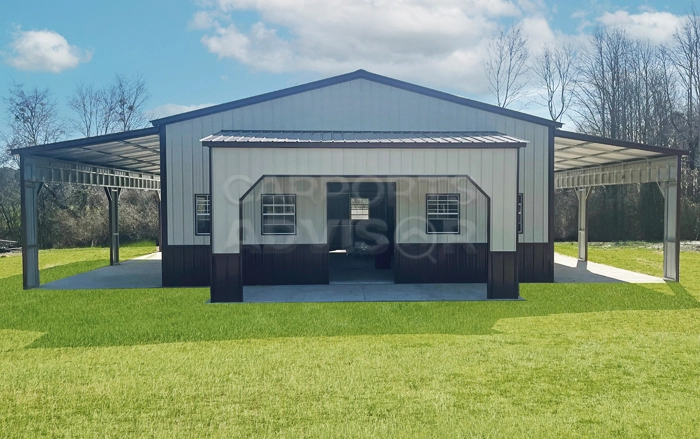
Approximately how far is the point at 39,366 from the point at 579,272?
467 inches

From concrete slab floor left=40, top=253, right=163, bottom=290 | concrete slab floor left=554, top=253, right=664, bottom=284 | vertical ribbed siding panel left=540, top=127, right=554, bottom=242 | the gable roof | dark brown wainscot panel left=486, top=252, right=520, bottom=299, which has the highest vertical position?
the gable roof

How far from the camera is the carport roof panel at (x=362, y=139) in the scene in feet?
32.0

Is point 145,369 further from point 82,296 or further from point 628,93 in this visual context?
point 628,93

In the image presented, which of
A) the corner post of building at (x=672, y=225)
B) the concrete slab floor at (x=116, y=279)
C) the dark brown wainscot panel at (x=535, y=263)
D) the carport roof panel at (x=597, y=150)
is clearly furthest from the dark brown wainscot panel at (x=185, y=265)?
the corner post of building at (x=672, y=225)

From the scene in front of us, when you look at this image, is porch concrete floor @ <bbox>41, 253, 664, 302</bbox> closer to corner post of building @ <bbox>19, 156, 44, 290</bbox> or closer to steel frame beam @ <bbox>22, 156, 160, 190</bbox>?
corner post of building @ <bbox>19, 156, 44, 290</bbox>

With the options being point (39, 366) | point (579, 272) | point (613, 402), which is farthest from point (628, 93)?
point (39, 366)

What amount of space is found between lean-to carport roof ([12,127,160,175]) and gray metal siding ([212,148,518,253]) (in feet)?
9.27

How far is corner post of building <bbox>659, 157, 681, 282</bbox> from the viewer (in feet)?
38.5

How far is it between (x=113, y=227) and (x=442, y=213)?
10.6 metres

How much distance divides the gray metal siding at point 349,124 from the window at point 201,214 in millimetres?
106

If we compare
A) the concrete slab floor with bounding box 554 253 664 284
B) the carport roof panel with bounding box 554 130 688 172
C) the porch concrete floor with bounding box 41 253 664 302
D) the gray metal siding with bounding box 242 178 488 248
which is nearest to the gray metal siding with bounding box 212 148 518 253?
the porch concrete floor with bounding box 41 253 664 302

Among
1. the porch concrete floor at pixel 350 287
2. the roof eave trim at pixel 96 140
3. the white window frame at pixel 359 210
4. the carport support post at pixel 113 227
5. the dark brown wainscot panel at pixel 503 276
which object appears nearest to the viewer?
the dark brown wainscot panel at pixel 503 276

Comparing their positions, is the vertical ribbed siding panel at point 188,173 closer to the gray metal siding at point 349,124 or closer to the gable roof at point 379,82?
the gray metal siding at point 349,124

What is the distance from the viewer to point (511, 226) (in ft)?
Answer: 32.8
